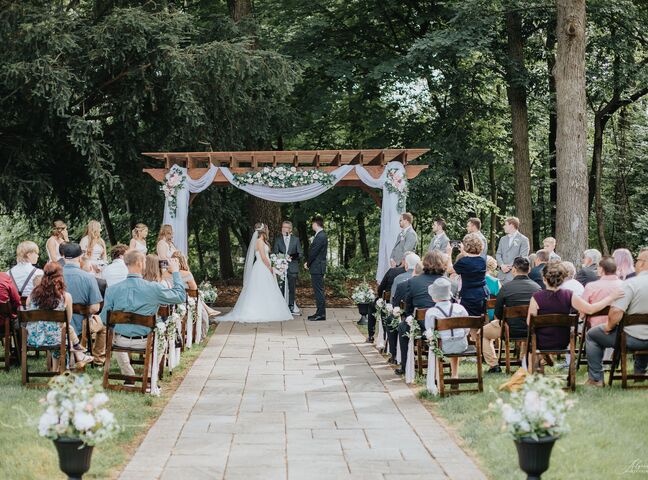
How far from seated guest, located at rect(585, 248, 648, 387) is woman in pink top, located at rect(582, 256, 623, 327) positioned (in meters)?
0.27

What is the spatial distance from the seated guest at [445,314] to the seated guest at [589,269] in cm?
268

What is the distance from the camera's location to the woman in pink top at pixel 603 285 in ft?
30.0

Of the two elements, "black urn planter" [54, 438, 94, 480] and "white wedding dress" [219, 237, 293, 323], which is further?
"white wedding dress" [219, 237, 293, 323]

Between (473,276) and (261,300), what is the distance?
6.92m

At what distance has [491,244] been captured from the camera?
2781 centimetres

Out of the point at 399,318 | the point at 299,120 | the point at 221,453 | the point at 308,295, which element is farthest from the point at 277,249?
the point at 221,453

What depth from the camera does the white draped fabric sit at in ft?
54.3

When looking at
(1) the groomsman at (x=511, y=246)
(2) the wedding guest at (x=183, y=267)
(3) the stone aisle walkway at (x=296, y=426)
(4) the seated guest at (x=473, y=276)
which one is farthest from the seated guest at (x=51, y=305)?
(1) the groomsman at (x=511, y=246)

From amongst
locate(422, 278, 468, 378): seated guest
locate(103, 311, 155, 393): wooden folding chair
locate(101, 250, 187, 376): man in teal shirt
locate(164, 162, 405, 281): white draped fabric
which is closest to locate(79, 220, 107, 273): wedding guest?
locate(164, 162, 405, 281): white draped fabric

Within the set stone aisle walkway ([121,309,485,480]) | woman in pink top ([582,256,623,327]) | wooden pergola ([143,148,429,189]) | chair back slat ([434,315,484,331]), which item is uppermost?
wooden pergola ([143,148,429,189])

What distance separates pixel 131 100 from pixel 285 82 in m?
3.34

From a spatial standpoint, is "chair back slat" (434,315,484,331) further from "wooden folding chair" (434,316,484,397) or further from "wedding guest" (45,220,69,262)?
"wedding guest" (45,220,69,262)

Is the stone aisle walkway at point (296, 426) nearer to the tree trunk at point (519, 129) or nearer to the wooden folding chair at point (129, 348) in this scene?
the wooden folding chair at point (129, 348)

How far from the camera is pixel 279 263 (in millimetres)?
16938
